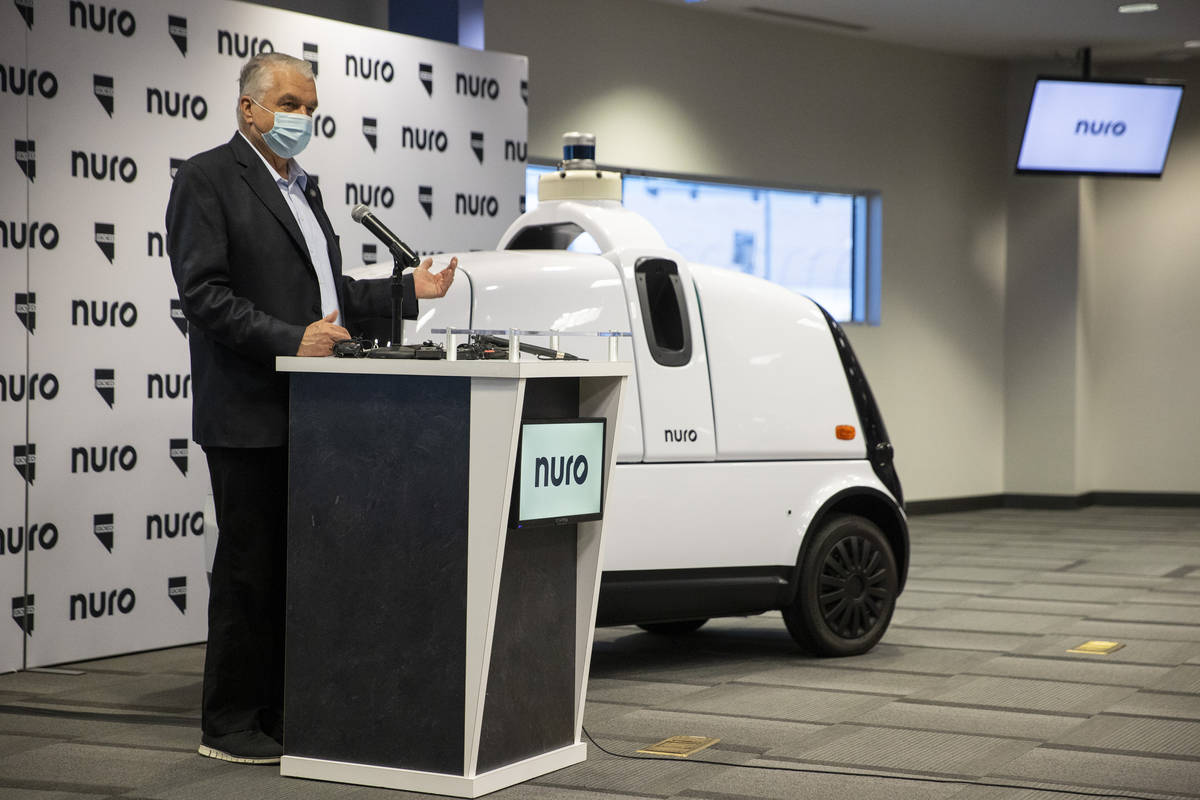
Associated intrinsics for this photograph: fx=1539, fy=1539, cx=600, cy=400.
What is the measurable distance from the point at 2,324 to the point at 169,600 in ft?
4.40

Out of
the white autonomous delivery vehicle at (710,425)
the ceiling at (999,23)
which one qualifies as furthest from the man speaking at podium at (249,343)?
the ceiling at (999,23)

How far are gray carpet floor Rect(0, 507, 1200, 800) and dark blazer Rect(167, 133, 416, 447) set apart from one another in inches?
38.1

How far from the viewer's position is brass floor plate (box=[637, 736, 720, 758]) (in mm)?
4383

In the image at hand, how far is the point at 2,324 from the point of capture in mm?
5742

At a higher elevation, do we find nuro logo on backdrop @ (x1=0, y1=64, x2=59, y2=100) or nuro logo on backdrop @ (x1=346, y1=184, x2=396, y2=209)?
nuro logo on backdrop @ (x1=0, y1=64, x2=59, y2=100)

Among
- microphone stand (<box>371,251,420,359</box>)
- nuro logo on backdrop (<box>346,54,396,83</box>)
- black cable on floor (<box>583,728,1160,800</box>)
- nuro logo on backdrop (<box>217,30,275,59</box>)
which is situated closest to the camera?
microphone stand (<box>371,251,420,359</box>)

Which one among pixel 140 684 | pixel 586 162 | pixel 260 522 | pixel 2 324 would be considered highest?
pixel 586 162

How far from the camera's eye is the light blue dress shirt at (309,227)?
4.26 metres

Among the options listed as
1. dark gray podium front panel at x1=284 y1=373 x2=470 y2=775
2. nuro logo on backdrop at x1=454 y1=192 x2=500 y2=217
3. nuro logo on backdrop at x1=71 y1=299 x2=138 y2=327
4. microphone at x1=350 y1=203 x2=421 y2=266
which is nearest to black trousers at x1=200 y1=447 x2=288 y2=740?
dark gray podium front panel at x1=284 y1=373 x2=470 y2=775

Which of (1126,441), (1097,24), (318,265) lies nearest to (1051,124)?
(1097,24)

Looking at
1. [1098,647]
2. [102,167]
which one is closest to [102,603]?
[102,167]

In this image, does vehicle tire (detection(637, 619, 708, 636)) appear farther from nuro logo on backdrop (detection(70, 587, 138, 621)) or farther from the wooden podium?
the wooden podium

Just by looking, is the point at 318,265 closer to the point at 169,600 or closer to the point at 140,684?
the point at 140,684

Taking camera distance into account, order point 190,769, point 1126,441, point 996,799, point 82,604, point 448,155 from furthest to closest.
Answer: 1. point 1126,441
2. point 448,155
3. point 82,604
4. point 190,769
5. point 996,799
